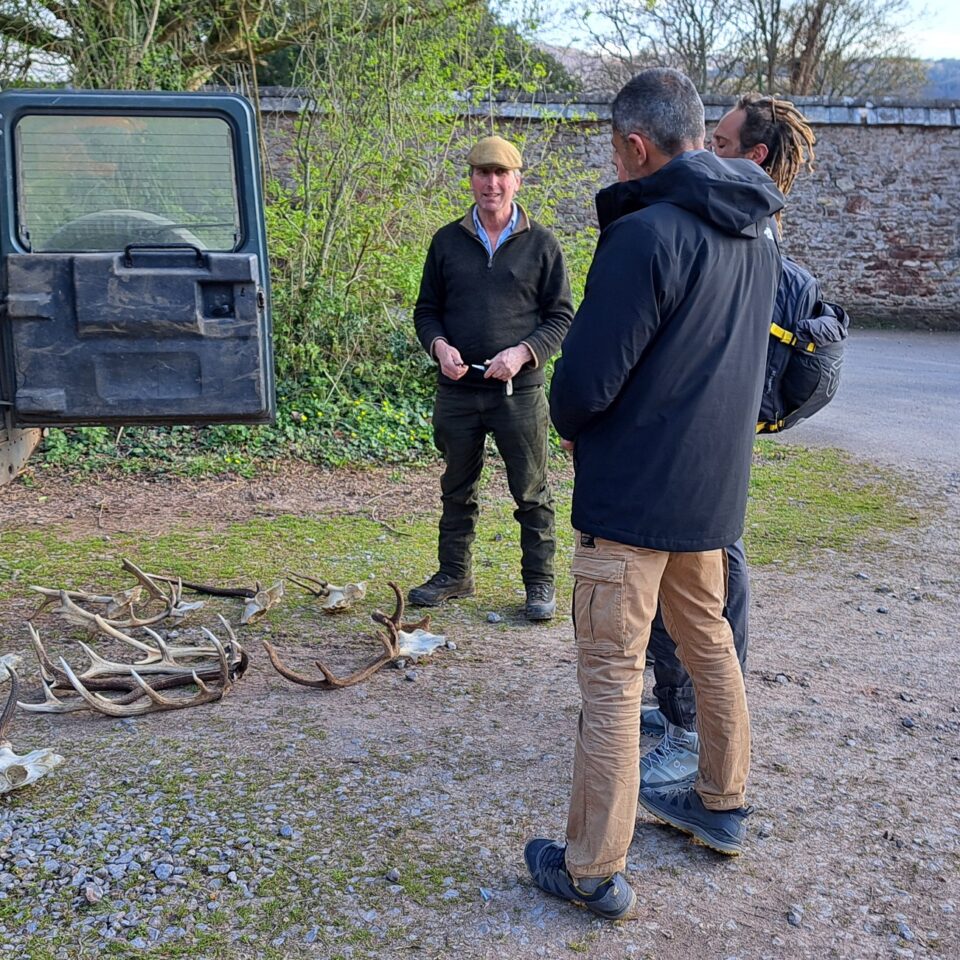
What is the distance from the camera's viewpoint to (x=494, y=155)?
185 inches

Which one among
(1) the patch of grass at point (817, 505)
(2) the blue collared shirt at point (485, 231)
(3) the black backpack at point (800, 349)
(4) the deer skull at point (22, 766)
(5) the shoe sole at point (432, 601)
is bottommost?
(1) the patch of grass at point (817, 505)

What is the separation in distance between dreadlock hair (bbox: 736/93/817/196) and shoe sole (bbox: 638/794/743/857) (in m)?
2.01

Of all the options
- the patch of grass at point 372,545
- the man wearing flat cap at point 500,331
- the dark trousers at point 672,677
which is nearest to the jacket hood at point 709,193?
the dark trousers at point 672,677

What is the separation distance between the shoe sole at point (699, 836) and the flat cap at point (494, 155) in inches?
114

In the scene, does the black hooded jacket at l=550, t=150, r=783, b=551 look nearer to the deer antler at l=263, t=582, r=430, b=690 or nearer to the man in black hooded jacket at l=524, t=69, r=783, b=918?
the man in black hooded jacket at l=524, t=69, r=783, b=918

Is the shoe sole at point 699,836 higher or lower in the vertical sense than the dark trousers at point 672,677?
lower

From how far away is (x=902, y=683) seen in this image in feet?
14.4

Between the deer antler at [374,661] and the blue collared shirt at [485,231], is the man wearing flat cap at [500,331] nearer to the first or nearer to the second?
the blue collared shirt at [485,231]

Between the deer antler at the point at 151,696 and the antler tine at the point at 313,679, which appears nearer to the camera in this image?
the deer antler at the point at 151,696

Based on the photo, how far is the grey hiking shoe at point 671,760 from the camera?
3.35 meters

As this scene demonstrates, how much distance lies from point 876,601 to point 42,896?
428cm

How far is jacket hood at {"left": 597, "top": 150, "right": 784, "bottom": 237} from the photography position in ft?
8.25

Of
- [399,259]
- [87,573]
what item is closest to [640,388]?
[87,573]

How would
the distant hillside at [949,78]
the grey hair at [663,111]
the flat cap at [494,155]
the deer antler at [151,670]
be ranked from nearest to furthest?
the grey hair at [663,111], the deer antler at [151,670], the flat cap at [494,155], the distant hillside at [949,78]
